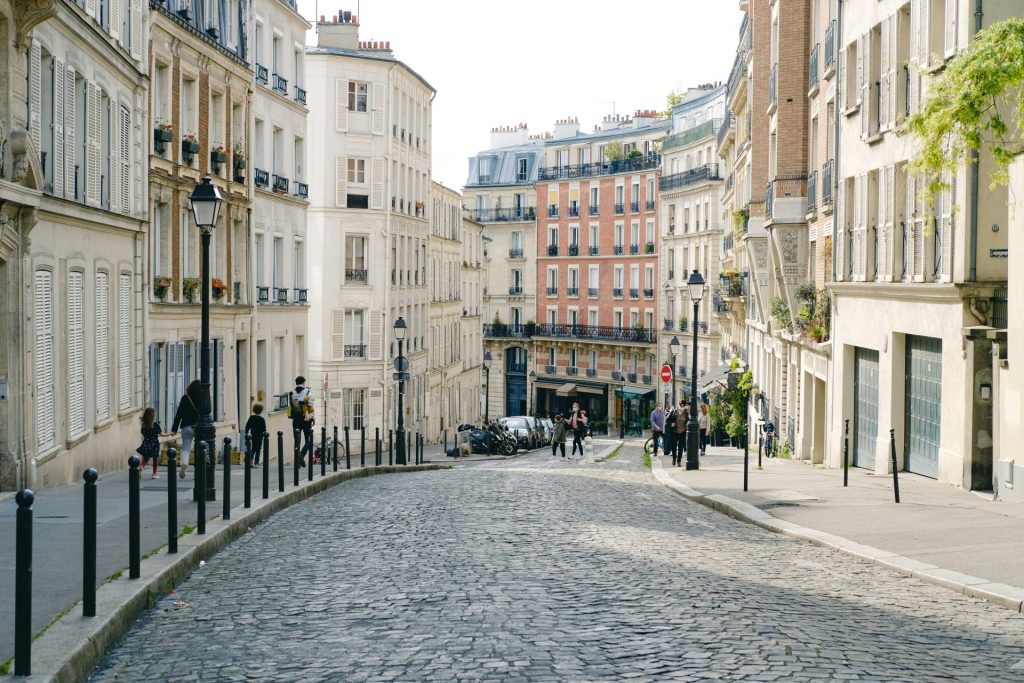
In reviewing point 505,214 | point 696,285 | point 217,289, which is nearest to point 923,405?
point 696,285

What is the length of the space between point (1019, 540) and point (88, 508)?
9.24 metres

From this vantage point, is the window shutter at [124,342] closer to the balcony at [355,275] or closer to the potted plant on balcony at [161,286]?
the potted plant on balcony at [161,286]

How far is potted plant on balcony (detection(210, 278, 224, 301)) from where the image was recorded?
106ft

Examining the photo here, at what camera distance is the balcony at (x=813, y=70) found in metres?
32.4

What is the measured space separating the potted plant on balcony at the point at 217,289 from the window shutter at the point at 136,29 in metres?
9.40

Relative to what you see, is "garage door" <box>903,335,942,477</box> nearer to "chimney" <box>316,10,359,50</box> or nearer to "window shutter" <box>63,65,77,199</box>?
"window shutter" <box>63,65,77,199</box>

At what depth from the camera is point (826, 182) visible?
1179 inches

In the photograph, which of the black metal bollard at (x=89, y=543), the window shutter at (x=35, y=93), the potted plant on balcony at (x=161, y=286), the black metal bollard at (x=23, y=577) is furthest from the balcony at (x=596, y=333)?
the black metal bollard at (x=23, y=577)

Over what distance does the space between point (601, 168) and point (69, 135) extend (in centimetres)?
7195

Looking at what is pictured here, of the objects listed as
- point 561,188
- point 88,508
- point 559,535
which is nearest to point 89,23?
point 559,535

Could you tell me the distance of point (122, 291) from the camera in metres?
22.4

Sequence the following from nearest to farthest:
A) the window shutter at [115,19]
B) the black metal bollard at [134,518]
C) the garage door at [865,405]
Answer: the black metal bollard at [134,518]
the window shutter at [115,19]
the garage door at [865,405]

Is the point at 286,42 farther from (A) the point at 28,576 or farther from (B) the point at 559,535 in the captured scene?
(A) the point at 28,576

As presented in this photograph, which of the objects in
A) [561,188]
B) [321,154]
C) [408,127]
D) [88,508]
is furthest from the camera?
[561,188]
